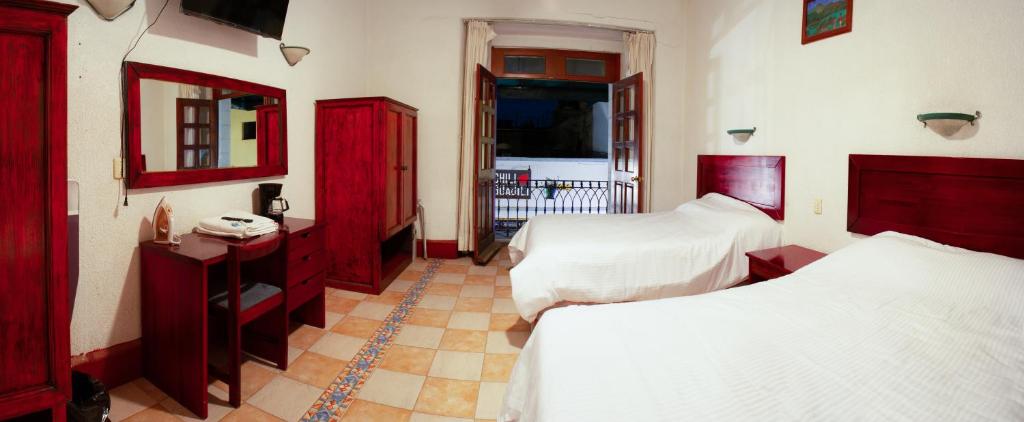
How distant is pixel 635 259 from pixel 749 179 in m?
1.65

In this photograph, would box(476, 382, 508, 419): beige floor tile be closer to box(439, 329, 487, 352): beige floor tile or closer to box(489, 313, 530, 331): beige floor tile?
box(439, 329, 487, 352): beige floor tile

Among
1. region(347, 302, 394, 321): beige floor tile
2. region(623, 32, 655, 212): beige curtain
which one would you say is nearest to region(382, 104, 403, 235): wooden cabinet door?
region(347, 302, 394, 321): beige floor tile

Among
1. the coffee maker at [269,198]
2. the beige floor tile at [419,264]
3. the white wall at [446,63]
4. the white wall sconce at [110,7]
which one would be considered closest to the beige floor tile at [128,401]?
the coffee maker at [269,198]

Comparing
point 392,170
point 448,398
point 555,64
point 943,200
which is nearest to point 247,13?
point 392,170

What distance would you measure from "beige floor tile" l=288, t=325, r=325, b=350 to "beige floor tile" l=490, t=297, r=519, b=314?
1194mm

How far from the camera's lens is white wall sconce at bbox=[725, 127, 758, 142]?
3.46 meters

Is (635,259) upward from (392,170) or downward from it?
downward

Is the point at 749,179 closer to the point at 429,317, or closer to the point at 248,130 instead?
the point at 429,317

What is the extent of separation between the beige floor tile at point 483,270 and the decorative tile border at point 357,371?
0.91m

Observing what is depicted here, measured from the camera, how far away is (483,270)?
4371 millimetres

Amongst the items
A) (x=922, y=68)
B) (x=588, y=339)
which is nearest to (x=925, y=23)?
(x=922, y=68)

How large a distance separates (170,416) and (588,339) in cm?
190

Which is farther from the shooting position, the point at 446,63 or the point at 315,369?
the point at 446,63

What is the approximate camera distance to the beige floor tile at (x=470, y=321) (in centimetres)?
293
